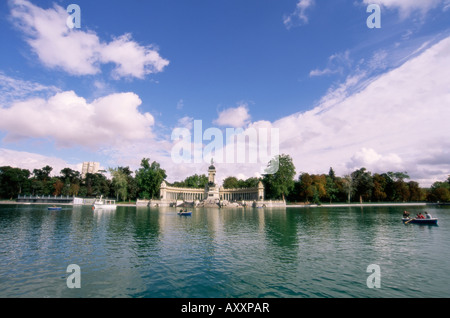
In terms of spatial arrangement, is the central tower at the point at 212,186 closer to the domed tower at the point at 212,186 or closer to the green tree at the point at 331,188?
the domed tower at the point at 212,186

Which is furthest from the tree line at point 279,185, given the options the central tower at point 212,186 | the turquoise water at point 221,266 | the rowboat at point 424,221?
the turquoise water at point 221,266

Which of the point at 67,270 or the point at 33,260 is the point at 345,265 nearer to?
the point at 67,270

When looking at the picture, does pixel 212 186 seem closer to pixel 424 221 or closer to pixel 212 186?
pixel 212 186

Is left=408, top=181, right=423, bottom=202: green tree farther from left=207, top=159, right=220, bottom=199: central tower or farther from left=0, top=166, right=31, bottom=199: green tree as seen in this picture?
left=0, top=166, right=31, bottom=199: green tree

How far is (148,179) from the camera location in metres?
95.7

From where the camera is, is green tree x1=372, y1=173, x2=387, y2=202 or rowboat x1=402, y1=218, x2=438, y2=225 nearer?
rowboat x1=402, y1=218, x2=438, y2=225

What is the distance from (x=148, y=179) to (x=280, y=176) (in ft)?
177

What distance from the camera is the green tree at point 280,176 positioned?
88.9 metres

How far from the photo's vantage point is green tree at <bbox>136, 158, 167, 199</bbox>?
9469cm

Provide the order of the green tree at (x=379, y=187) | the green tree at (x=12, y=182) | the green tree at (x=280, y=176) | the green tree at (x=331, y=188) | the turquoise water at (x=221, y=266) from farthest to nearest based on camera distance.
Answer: the green tree at (x=12, y=182) → the green tree at (x=331, y=188) → the green tree at (x=379, y=187) → the green tree at (x=280, y=176) → the turquoise water at (x=221, y=266)

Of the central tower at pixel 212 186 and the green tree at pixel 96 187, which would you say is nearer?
the central tower at pixel 212 186

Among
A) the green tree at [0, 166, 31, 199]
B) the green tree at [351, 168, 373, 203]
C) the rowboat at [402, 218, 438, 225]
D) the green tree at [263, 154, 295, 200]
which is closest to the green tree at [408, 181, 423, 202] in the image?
the green tree at [351, 168, 373, 203]
